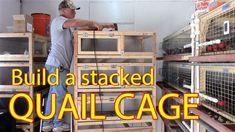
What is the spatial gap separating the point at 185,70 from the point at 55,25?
1655 millimetres

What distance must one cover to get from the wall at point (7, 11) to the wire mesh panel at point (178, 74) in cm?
246

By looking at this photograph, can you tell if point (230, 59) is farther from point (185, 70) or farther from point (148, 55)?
point (148, 55)

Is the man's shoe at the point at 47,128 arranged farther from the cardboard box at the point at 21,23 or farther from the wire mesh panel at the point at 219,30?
the wire mesh panel at the point at 219,30

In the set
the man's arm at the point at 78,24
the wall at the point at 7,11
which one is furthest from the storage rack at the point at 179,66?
the wall at the point at 7,11

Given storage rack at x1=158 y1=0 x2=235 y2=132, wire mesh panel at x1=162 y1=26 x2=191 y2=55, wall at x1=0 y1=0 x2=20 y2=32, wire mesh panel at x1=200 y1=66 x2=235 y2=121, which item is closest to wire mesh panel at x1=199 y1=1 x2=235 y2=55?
storage rack at x1=158 y1=0 x2=235 y2=132

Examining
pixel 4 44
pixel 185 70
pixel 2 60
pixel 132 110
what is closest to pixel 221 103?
pixel 185 70

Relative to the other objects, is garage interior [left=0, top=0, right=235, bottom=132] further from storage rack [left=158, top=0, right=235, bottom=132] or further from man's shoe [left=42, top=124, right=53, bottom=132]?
man's shoe [left=42, top=124, right=53, bottom=132]

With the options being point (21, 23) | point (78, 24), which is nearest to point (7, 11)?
point (21, 23)

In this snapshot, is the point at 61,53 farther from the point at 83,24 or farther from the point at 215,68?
the point at 215,68

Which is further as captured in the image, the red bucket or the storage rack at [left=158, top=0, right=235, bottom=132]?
the red bucket

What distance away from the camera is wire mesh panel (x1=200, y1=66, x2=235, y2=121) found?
5.43 feet

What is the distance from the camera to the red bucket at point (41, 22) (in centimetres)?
356

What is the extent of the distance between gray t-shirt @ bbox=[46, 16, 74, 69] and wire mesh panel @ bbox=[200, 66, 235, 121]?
5.68 ft

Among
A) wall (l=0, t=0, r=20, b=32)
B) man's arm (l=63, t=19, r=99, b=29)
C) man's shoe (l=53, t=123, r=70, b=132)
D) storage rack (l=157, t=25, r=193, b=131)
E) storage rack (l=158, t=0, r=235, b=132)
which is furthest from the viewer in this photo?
wall (l=0, t=0, r=20, b=32)
